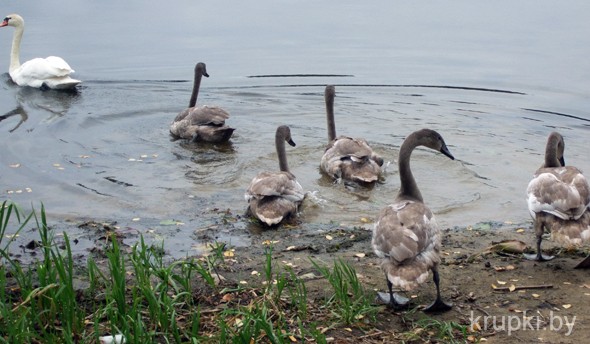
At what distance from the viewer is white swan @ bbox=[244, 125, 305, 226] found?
938 centimetres

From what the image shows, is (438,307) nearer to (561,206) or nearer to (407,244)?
(407,244)

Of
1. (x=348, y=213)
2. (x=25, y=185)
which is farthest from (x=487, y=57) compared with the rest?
(x=25, y=185)

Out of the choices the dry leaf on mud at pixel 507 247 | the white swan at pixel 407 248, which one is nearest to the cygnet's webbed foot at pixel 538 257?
the dry leaf on mud at pixel 507 247

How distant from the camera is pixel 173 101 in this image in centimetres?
1612

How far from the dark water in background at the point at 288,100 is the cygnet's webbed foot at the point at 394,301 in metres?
2.46

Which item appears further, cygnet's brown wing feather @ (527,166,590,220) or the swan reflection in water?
the swan reflection in water

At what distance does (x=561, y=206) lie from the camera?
7.44m

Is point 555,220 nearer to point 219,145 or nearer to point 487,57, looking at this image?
point 219,145

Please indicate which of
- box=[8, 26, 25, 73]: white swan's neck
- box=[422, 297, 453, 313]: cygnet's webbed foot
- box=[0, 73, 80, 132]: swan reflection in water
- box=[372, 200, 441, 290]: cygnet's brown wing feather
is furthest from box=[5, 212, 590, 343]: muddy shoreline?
box=[8, 26, 25, 73]: white swan's neck

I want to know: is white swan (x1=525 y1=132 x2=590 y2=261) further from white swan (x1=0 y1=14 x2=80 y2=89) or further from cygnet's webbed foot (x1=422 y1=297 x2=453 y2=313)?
white swan (x1=0 y1=14 x2=80 y2=89)

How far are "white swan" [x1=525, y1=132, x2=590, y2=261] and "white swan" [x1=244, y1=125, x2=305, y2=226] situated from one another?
2747 mm

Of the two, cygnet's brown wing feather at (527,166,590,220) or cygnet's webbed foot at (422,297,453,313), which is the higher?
cygnet's brown wing feather at (527,166,590,220)

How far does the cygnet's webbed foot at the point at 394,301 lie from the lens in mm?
6546

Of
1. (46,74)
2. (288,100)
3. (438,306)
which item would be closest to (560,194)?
(438,306)
